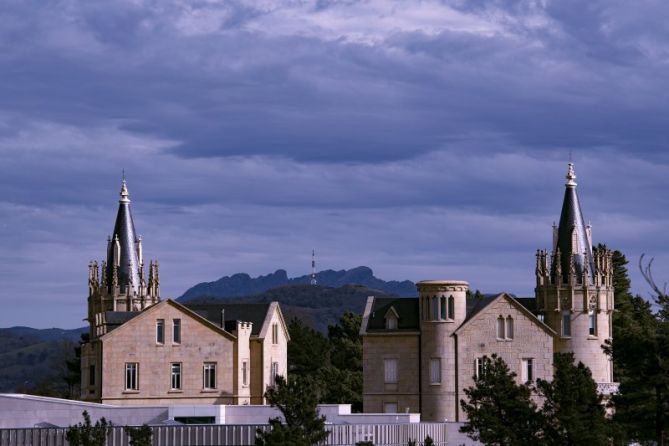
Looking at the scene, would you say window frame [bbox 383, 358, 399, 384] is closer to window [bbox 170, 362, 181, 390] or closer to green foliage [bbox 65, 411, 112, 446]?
window [bbox 170, 362, 181, 390]

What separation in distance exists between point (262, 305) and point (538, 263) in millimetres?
18898

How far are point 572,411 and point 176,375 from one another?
45.7 m

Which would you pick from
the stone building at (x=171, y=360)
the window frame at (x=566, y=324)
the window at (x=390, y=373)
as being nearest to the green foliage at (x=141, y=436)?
the stone building at (x=171, y=360)

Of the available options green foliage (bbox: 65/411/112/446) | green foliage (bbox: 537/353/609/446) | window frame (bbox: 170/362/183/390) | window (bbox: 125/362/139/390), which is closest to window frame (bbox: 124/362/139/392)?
window (bbox: 125/362/139/390)

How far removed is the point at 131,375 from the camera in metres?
103

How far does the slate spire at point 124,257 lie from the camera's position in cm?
11719

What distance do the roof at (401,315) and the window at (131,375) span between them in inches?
604

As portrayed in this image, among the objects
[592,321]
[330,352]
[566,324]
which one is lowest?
[566,324]

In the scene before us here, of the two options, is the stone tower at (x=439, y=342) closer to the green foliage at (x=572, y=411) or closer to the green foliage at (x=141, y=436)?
the green foliage at (x=572, y=411)

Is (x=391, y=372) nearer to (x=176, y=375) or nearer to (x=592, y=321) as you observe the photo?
(x=176, y=375)

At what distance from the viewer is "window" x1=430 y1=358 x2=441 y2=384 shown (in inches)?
4107

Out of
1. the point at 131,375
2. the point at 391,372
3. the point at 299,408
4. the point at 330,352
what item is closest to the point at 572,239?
the point at 391,372

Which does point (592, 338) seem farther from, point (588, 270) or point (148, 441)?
point (148, 441)

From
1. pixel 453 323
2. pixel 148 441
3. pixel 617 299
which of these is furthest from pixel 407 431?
pixel 617 299
